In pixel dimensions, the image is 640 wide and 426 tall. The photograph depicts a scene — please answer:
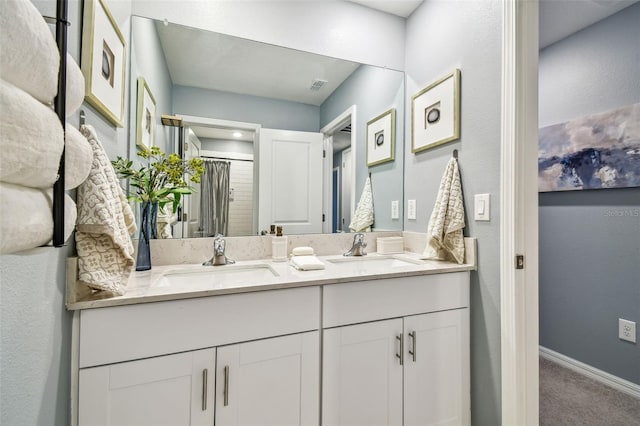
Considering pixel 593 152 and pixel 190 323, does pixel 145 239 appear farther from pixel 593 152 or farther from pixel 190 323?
pixel 593 152

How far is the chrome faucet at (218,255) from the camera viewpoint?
1354 mm

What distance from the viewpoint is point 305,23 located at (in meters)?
1.68

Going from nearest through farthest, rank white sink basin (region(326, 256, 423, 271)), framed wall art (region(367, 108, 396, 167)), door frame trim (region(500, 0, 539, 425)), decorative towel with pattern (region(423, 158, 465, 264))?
1. door frame trim (region(500, 0, 539, 425))
2. decorative towel with pattern (region(423, 158, 465, 264))
3. white sink basin (region(326, 256, 423, 271))
4. framed wall art (region(367, 108, 396, 167))

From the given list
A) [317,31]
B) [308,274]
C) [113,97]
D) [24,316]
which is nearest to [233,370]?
[308,274]

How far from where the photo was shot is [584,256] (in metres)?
2.08

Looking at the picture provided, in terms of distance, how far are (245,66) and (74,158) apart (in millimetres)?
1297

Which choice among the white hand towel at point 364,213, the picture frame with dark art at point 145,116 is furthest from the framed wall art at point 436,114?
the picture frame with dark art at point 145,116

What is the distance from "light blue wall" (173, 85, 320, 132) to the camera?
1458 millimetres

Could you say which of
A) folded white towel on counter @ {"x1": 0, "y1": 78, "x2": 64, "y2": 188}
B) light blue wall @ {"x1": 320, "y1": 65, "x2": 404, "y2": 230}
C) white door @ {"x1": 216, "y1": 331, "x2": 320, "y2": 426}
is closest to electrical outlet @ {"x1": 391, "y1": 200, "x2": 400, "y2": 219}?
light blue wall @ {"x1": 320, "y1": 65, "x2": 404, "y2": 230}

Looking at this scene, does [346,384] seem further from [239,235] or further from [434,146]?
[434,146]

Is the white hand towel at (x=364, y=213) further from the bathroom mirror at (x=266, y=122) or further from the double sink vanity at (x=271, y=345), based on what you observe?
the double sink vanity at (x=271, y=345)

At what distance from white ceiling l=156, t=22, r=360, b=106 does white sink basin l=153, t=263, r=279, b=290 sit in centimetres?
93

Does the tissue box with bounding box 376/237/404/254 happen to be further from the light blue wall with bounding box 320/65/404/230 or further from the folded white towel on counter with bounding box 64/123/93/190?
the folded white towel on counter with bounding box 64/123/93/190

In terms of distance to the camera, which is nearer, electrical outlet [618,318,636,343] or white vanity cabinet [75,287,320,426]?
white vanity cabinet [75,287,320,426]
